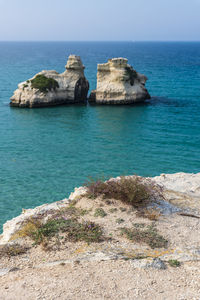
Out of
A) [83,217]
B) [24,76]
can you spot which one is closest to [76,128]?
[83,217]

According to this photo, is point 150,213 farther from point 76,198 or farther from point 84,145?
point 84,145

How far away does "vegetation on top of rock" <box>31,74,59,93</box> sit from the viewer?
49562 mm

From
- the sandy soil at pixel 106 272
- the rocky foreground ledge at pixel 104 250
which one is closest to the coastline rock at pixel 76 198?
the rocky foreground ledge at pixel 104 250

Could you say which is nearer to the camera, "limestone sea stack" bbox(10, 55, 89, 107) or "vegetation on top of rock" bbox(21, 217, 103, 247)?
"vegetation on top of rock" bbox(21, 217, 103, 247)

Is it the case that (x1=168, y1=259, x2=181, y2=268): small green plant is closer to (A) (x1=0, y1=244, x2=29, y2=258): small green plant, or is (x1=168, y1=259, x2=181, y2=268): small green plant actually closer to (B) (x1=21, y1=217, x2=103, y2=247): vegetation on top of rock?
(B) (x1=21, y1=217, x2=103, y2=247): vegetation on top of rock

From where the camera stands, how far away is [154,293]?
8531mm

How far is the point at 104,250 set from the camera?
403 inches

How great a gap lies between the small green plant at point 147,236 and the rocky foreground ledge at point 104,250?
3 centimetres

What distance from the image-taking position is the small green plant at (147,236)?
10633 mm

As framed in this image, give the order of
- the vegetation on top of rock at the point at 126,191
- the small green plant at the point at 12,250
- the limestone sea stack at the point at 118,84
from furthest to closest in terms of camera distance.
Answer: the limestone sea stack at the point at 118,84 < the vegetation on top of rock at the point at 126,191 < the small green plant at the point at 12,250

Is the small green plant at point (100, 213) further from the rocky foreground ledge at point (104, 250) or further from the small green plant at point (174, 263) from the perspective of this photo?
the small green plant at point (174, 263)

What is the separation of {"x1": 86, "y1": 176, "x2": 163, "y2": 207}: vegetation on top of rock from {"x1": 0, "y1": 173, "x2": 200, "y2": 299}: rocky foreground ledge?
2.4 inches

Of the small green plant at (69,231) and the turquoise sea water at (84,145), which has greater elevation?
the small green plant at (69,231)

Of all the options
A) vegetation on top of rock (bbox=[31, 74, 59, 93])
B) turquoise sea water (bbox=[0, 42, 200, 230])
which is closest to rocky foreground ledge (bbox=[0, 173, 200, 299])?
turquoise sea water (bbox=[0, 42, 200, 230])
